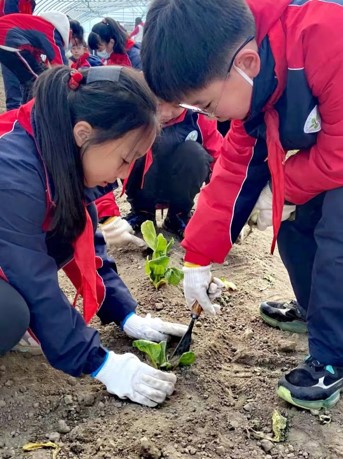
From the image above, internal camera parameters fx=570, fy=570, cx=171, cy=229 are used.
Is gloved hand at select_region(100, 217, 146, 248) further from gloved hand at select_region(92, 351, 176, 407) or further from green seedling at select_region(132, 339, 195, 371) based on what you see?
gloved hand at select_region(92, 351, 176, 407)

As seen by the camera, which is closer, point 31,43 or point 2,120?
point 2,120

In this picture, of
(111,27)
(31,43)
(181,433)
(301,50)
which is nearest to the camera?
(301,50)

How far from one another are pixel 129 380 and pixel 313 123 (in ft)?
3.25

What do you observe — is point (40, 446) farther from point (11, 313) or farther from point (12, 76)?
point (12, 76)

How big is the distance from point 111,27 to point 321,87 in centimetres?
313

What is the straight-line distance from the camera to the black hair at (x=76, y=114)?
162 centimetres

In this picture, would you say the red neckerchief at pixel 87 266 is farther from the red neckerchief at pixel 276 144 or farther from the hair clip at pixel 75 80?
the red neckerchief at pixel 276 144

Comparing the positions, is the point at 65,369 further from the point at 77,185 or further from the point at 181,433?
the point at 77,185

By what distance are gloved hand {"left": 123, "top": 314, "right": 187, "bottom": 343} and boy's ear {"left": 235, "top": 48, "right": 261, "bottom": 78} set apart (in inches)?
41.0

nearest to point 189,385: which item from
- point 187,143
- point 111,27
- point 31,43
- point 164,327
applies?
point 164,327

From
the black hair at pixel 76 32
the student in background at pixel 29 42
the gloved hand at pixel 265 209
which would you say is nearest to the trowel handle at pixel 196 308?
the gloved hand at pixel 265 209

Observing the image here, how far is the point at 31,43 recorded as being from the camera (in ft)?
12.9

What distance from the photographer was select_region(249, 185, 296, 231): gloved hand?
209cm

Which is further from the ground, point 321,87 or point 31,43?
point 321,87
